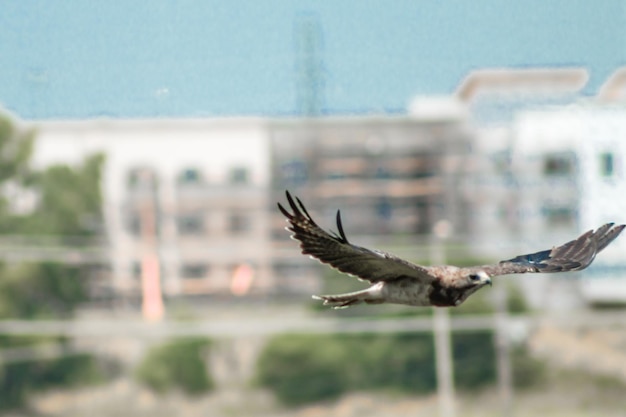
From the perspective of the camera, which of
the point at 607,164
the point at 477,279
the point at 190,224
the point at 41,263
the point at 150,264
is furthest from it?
the point at 190,224

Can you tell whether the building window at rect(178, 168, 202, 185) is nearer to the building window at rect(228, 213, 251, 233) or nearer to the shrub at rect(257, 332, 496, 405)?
the building window at rect(228, 213, 251, 233)

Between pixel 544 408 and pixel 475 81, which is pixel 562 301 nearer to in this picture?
pixel 544 408

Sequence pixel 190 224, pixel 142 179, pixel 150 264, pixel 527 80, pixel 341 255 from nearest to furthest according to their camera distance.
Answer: pixel 341 255
pixel 527 80
pixel 150 264
pixel 142 179
pixel 190 224

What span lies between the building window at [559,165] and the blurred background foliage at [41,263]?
6.88 metres

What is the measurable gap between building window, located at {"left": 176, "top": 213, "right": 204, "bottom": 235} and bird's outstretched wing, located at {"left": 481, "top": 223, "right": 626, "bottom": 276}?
16864 mm

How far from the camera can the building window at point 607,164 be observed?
56.3 feet

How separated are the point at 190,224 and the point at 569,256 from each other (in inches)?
686

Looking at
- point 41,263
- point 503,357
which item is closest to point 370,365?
point 503,357

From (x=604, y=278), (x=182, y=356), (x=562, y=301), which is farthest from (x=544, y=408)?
(x=182, y=356)

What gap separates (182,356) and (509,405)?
16.9 feet

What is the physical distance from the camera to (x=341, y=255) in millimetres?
3148

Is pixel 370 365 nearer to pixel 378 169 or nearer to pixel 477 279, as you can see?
pixel 378 169

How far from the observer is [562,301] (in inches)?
812

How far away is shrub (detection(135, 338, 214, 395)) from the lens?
19688 mm
